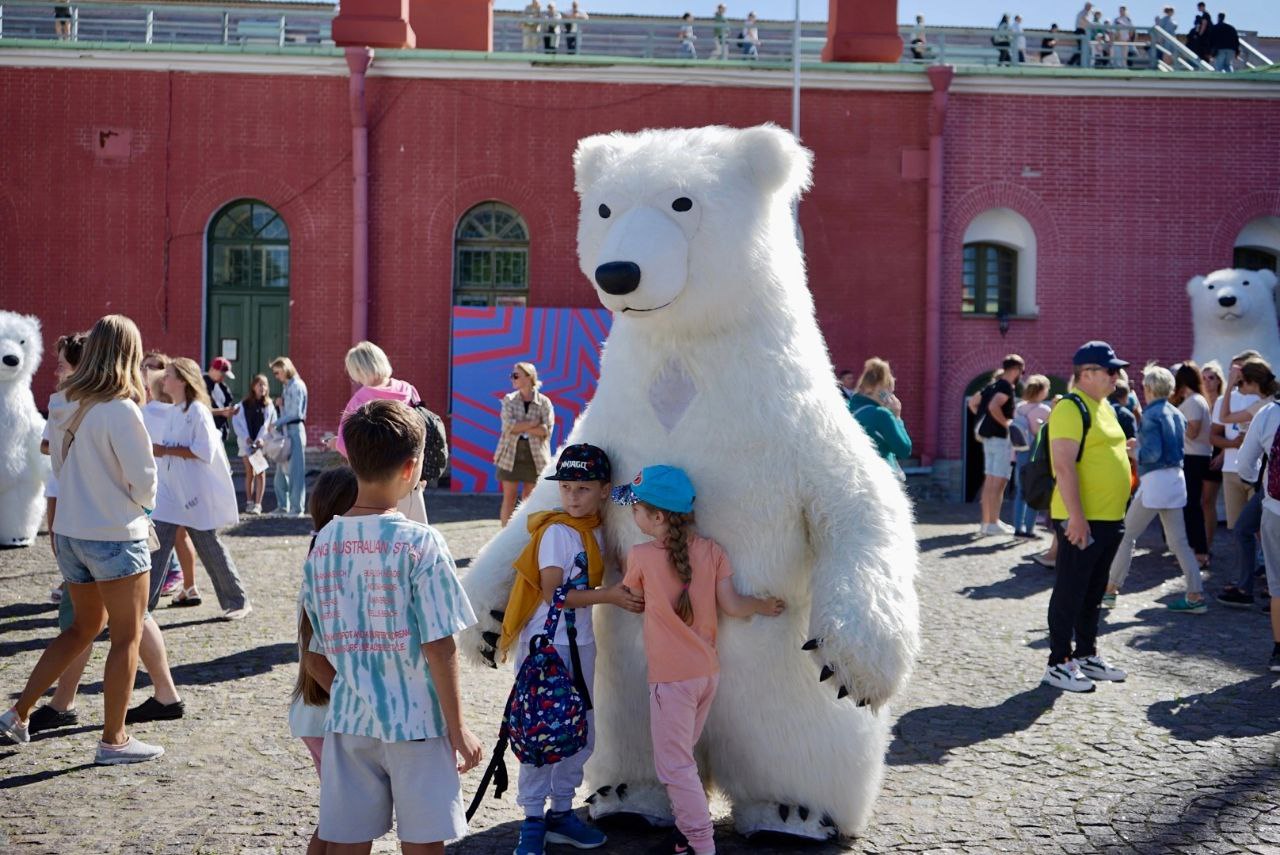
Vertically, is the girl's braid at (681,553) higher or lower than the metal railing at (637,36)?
lower

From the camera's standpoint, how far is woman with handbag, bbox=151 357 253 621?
7.00 metres

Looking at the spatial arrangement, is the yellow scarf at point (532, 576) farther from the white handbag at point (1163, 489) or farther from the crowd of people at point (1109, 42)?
the crowd of people at point (1109, 42)

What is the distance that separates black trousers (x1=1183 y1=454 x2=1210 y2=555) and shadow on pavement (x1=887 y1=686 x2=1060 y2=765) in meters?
4.14

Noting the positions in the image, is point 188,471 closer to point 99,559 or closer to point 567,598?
point 99,559

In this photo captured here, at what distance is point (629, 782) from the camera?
4.14 metres

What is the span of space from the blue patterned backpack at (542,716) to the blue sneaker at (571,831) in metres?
0.35

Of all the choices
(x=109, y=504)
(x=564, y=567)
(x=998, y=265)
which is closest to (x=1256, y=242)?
(x=998, y=265)

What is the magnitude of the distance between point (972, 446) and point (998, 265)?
2738 mm

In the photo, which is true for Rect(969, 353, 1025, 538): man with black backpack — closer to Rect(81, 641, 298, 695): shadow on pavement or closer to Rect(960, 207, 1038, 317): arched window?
Rect(960, 207, 1038, 317): arched window

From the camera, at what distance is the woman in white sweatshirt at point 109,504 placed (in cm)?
470

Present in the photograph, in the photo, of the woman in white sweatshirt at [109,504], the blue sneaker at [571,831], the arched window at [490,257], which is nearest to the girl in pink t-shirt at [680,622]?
the blue sneaker at [571,831]

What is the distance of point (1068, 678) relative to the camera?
6301mm

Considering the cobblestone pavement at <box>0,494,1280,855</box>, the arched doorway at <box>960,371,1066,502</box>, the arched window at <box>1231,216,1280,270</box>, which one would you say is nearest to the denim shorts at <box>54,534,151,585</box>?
the cobblestone pavement at <box>0,494,1280,855</box>

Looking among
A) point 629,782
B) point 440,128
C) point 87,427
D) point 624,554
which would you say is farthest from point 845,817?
point 440,128
